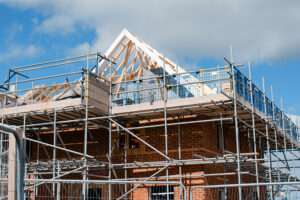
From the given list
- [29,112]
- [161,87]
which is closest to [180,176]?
[161,87]

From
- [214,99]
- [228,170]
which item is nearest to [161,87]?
[214,99]

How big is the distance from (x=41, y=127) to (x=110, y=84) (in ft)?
13.8

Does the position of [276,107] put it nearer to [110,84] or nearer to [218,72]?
[218,72]

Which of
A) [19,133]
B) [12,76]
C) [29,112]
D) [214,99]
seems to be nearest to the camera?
[19,133]

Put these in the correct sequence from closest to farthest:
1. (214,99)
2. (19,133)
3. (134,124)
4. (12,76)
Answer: (19,133), (214,99), (134,124), (12,76)

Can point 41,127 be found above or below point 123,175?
above

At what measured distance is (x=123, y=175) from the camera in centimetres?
1925

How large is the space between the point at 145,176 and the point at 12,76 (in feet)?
28.0

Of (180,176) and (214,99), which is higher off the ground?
(214,99)

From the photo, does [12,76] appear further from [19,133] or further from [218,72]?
[19,133]

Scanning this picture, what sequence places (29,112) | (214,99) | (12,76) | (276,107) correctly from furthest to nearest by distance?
(276,107) → (12,76) → (29,112) → (214,99)

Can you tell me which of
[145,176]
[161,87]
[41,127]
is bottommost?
[145,176]

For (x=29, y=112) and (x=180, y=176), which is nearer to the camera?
(x=180, y=176)

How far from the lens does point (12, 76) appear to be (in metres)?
21.9
